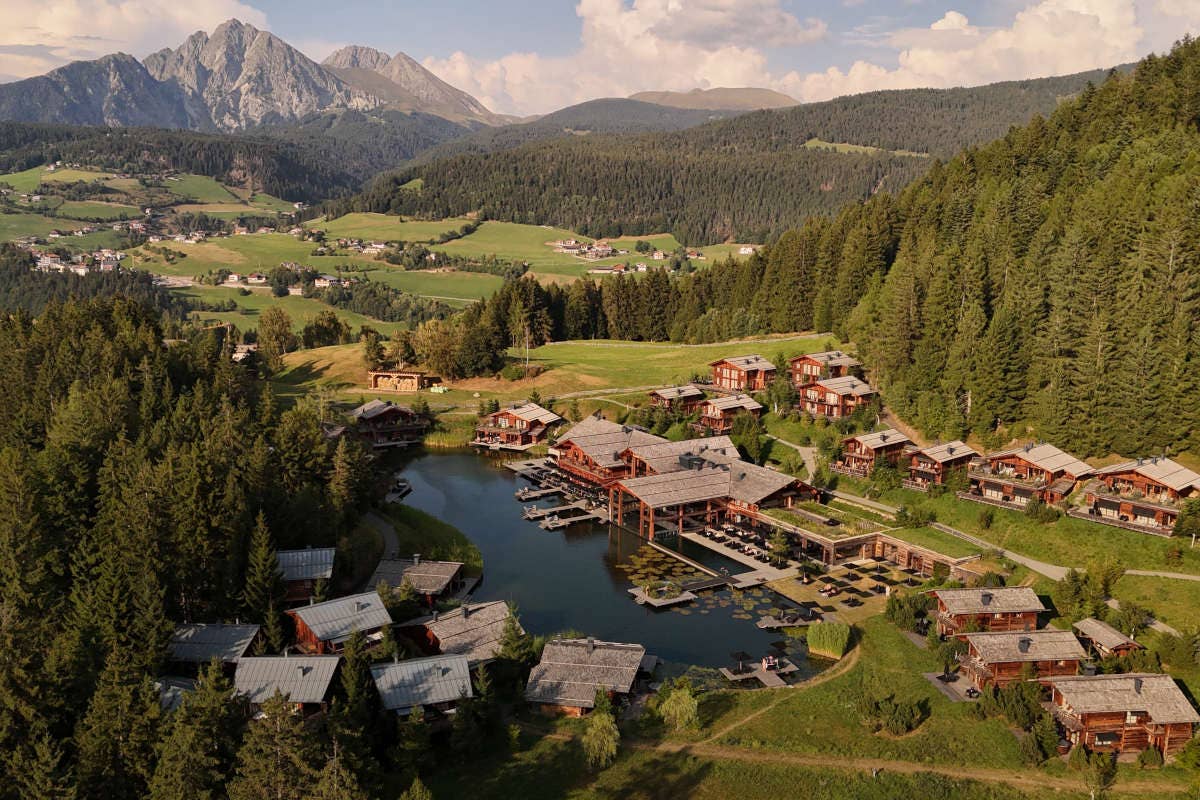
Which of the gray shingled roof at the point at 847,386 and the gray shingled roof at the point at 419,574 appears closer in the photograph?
the gray shingled roof at the point at 419,574

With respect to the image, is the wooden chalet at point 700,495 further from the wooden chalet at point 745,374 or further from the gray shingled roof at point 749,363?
the gray shingled roof at point 749,363

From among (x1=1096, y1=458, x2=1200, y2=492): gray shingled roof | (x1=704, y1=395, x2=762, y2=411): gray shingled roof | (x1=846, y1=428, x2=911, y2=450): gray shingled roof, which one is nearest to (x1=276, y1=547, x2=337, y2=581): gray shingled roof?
(x1=846, y1=428, x2=911, y2=450): gray shingled roof

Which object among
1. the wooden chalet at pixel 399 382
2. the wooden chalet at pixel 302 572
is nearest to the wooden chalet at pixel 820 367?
the wooden chalet at pixel 399 382

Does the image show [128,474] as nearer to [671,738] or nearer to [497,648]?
[497,648]

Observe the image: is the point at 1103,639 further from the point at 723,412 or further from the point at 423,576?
the point at 723,412

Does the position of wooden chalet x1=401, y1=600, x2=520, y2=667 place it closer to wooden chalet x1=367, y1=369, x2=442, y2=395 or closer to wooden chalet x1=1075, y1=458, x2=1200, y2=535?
wooden chalet x1=1075, y1=458, x2=1200, y2=535

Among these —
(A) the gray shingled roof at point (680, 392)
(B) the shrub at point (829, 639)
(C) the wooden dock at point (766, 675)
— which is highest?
(A) the gray shingled roof at point (680, 392)
